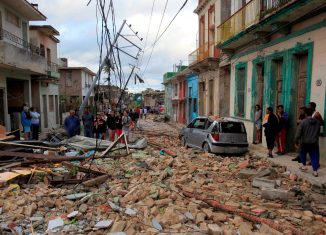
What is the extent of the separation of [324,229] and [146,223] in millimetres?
2734

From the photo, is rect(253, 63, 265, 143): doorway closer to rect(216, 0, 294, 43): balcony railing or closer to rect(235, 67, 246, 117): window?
rect(235, 67, 246, 117): window

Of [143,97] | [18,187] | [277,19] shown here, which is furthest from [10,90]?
[143,97]

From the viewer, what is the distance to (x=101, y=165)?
313 inches

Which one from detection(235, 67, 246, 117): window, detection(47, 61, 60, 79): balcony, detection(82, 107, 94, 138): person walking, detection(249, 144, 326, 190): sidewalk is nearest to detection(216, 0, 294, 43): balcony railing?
detection(235, 67, 246, 117): window

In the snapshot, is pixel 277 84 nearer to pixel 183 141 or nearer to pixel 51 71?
pixel 183 141

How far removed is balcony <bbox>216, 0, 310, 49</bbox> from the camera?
934cm

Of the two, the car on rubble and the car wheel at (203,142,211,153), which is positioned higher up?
the car on rubble

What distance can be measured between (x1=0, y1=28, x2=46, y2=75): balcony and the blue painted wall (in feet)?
41.5

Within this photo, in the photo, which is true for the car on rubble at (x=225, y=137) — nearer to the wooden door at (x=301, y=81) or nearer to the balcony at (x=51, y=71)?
the wooden door at (x=301, y=81)

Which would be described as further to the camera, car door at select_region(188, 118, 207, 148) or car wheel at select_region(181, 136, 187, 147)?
car wheel at select_region(181, 136, 187, 147)

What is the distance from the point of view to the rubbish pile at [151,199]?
4.36m

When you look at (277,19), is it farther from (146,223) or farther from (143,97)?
(143,97)

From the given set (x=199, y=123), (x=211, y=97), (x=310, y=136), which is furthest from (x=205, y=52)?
(x=310, y=136)

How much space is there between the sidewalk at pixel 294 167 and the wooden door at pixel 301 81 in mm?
1790
